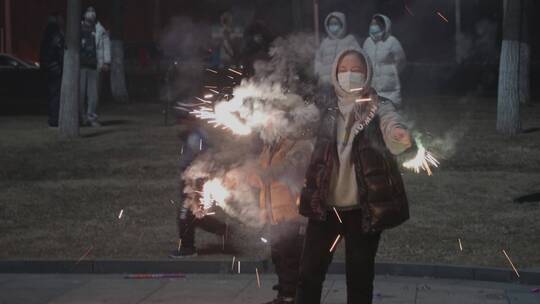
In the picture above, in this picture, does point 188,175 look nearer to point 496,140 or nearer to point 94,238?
point 94,238

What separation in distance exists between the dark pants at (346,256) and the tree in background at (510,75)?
12.4m

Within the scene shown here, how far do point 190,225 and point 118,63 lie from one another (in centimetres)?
2155

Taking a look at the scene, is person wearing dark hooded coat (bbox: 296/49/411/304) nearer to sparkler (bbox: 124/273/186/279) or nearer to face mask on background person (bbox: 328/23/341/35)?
sparkler (bbox: 124/273/186/279)

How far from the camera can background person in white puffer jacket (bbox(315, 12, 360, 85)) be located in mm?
15562

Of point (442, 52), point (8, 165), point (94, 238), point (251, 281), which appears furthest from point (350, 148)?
point (442, 52)

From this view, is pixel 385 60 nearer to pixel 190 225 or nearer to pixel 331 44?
pixel 331 44

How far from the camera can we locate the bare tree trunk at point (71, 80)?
62.4 ft

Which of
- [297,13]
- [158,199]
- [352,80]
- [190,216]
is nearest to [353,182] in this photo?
[352,80]

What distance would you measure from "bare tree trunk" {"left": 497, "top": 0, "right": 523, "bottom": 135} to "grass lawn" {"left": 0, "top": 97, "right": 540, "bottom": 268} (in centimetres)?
41

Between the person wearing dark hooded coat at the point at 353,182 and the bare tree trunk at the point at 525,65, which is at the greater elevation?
the bare tree trunk at the point at 525,65

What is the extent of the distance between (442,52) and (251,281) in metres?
55.0

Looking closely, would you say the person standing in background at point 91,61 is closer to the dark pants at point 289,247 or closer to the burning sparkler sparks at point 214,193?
the burning sparkler sparks at point 214,193

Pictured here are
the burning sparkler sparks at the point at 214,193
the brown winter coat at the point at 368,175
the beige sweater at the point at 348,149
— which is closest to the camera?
the brown winter coat at the point at 368,175

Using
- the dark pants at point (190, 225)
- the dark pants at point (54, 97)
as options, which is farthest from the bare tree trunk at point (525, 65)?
the dark pants at point (190, 225)
